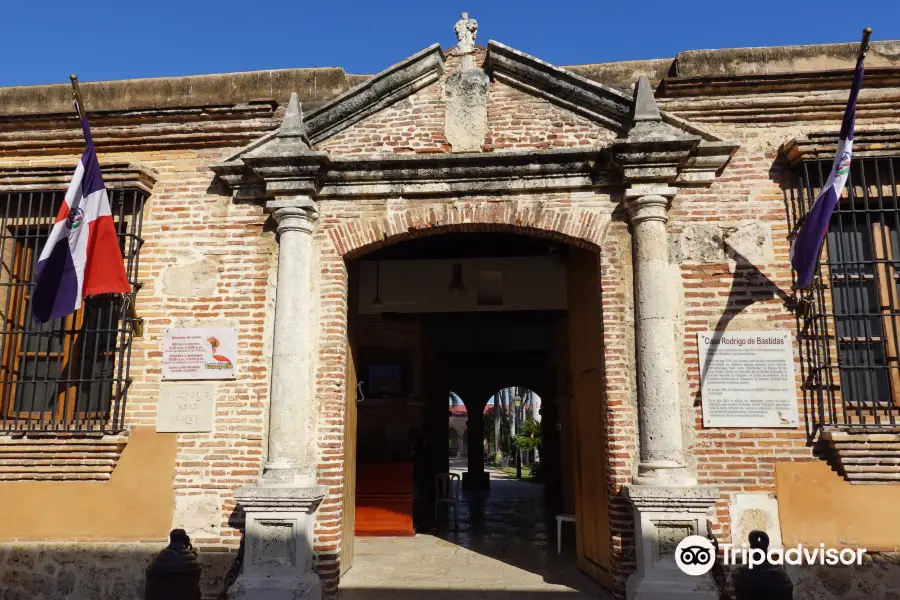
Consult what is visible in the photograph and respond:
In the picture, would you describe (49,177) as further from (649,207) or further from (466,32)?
(649,207)

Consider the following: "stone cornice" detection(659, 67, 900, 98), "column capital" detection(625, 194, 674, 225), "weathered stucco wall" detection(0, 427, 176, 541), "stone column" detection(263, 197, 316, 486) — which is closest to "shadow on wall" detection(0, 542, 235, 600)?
"weathered stucco wall" detection(0, 427, 176, 541)

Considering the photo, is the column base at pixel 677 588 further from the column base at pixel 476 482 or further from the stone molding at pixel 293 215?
the column base at pixel 476 482

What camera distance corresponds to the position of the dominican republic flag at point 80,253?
540cm

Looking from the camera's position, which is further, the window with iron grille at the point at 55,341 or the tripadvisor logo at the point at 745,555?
the window with iron grille at the point at 55,341

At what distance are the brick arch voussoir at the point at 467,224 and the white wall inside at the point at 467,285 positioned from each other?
3.29m

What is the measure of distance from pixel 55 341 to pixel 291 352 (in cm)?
251

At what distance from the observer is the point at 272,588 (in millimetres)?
5023

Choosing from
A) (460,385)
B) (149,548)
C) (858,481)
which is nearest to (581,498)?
(858,481)

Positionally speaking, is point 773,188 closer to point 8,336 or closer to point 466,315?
point 466,315

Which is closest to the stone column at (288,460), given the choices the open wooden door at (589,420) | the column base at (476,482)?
the open wooden door at (589,420)

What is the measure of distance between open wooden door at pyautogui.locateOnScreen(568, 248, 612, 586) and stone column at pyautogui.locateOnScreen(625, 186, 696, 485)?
39 cm

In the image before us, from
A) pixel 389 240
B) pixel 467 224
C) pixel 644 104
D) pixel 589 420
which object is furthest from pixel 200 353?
pixel 644 104

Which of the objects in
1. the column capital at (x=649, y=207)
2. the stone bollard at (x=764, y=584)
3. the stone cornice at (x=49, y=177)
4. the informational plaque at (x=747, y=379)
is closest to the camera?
the stone bollard at (x=764, y=584)

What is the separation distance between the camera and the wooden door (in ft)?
19.5
